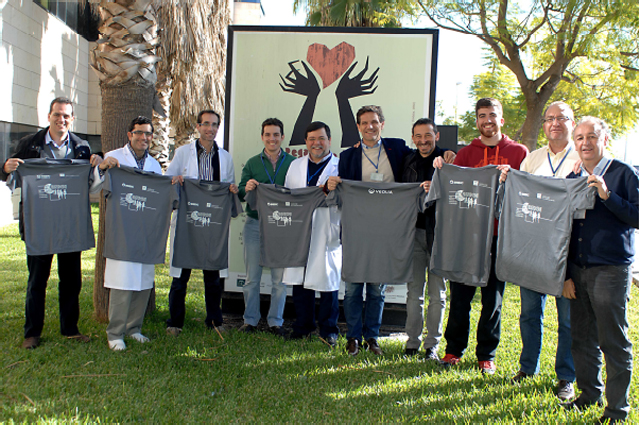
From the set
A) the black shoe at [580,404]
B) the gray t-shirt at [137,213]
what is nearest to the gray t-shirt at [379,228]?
the black shoe at [580,404]

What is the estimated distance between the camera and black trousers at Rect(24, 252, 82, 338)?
4.36m

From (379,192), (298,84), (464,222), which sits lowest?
(464,222)

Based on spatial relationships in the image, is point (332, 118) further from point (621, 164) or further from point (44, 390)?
point (44, 390)

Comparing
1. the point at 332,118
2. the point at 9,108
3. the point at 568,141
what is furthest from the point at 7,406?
the point at 9,108

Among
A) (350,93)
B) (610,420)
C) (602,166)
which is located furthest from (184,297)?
(602,166)

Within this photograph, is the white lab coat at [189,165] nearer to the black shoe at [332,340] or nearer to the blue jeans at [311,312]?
the blue jeans at [311,312]

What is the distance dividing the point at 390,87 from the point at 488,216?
2.45m

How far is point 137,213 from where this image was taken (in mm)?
4512

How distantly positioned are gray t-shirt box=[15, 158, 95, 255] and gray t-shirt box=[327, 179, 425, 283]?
2424 millimetres

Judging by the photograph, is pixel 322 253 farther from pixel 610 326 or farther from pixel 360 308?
pixel 610 326

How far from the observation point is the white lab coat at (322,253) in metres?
4.75

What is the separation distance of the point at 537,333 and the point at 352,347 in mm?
1707

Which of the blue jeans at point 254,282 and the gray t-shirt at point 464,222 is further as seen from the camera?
the blue jeans at point 254,282

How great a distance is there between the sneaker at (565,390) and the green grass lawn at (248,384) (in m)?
0.10
